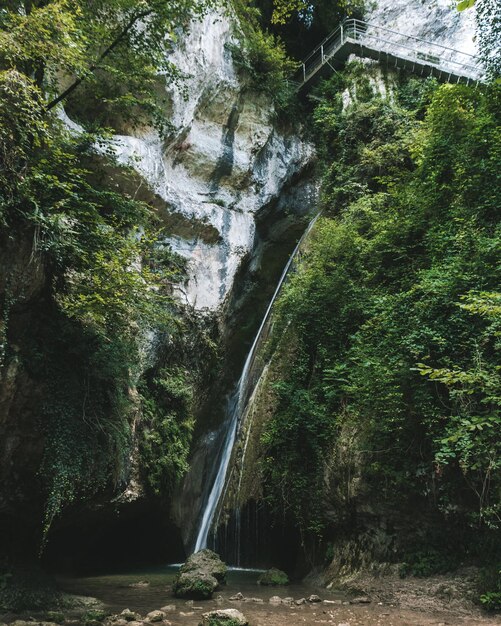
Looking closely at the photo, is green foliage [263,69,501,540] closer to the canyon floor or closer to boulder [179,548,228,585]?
the canyon floor

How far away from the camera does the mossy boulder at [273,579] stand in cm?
911

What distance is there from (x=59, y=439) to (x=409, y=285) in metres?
7.04

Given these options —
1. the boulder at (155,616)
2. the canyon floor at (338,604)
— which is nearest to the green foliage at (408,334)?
the canyon floor at (338,604)

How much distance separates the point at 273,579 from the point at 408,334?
17.3 feet

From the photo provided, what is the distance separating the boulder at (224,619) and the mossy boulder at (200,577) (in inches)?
70.1

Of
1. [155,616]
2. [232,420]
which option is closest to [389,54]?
[232,420]

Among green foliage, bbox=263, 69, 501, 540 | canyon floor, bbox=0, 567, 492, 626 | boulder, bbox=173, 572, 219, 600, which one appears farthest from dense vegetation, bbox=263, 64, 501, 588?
boulder, bbox=173, 572, 219, 600

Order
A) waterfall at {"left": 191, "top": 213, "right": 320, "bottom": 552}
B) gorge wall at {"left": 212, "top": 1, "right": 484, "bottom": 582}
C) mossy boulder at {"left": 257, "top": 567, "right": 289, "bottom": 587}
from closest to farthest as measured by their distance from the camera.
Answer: gorge wall at {"left": 212, "top": 1, "right": 484, "bottom": 582}, mossy boulder at {"left": 257, "top": 567, "right": 289, "bottom": 587}, waterfall at {"left": 191, "top": 213, "right": 320, "bottom": 552}

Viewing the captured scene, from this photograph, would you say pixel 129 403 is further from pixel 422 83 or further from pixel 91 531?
pixel 422 83

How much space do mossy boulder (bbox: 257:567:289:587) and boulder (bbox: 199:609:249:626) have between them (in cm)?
318

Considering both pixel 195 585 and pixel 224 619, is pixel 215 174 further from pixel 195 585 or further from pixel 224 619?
pixel 224 619

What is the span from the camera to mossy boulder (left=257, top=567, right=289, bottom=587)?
29.9 ft

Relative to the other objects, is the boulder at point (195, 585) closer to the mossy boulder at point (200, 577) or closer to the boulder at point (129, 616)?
the mossy boulder at point (200, 577)

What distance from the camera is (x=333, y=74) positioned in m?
19.3
